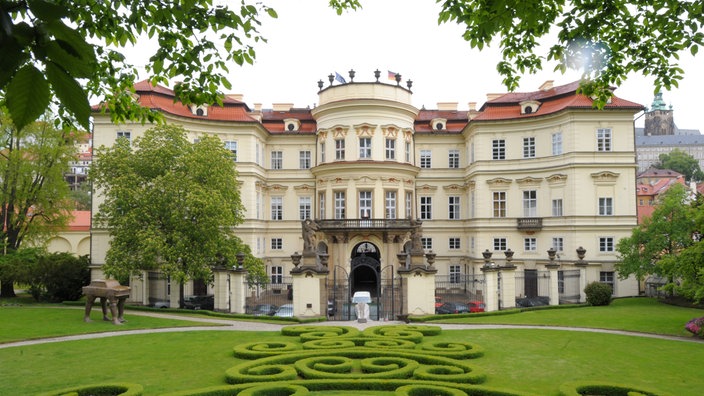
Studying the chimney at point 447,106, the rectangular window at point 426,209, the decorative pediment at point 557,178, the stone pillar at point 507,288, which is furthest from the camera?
the chimney at point 447,106

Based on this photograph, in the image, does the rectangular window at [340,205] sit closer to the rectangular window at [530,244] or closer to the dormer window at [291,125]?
the dormer window at [291,125]

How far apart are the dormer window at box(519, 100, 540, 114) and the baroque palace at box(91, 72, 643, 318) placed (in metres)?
0.08

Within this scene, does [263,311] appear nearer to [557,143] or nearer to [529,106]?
[557,143]

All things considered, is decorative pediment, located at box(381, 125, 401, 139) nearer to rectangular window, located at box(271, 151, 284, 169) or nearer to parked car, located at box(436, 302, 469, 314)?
rectangular window, located at box(271, 151, 284, 169)

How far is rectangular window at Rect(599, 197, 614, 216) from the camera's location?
1340 inches

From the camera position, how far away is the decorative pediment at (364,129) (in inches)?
1481

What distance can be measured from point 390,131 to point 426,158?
198 inches

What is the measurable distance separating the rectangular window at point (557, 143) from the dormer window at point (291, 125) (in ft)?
64.4

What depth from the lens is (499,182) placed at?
3759 centimetres

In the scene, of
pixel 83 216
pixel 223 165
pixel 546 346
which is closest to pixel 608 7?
pixel 546 346

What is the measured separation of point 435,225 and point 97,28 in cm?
3529

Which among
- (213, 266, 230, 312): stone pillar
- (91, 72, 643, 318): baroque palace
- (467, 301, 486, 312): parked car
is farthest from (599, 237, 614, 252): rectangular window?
(213, 266, 230, 312): stone pillar

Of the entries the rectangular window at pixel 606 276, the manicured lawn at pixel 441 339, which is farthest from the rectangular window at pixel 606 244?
the manicured lawn at pixel 441 339

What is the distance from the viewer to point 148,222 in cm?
2623
